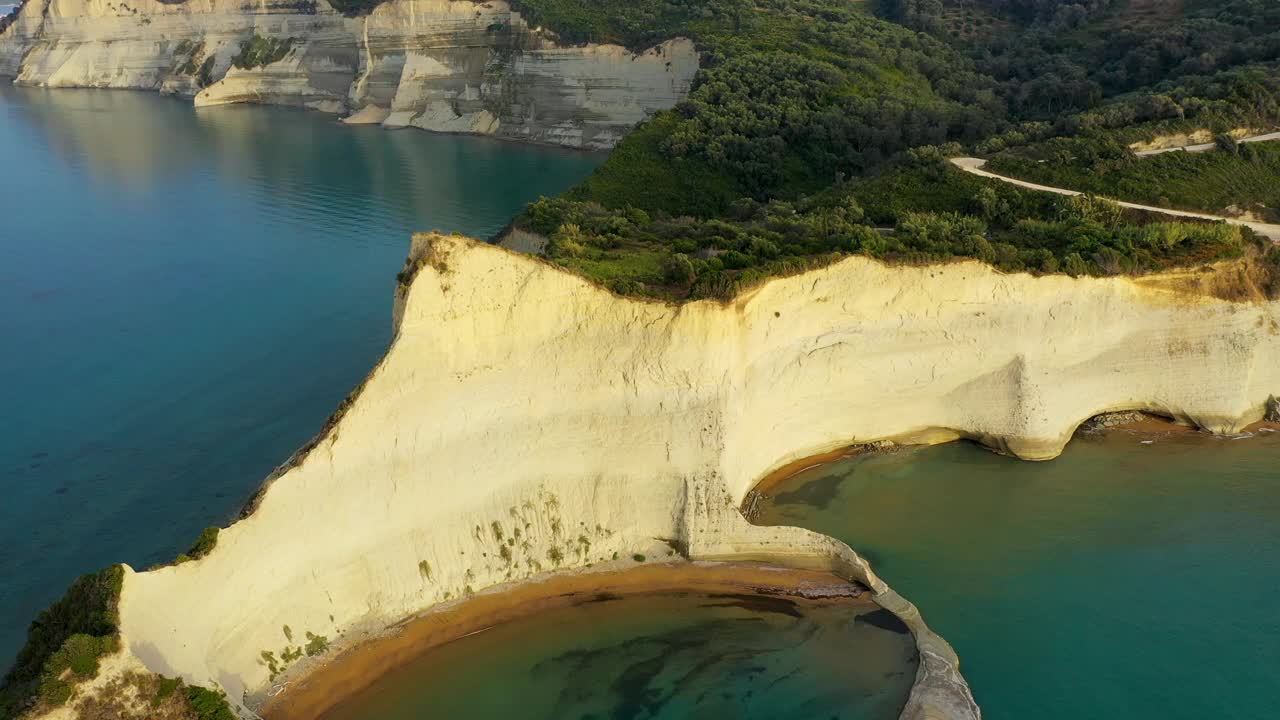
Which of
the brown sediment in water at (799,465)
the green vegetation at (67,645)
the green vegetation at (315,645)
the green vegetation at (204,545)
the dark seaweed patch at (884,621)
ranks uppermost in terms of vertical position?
the green vegetation at (204,545)

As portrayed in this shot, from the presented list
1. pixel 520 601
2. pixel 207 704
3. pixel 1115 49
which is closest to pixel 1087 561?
pixel 520 601

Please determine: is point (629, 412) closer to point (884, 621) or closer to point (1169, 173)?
point (884, 621)

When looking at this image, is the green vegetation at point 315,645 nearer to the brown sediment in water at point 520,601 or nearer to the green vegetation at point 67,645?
the brown sediment in water at point 520,601

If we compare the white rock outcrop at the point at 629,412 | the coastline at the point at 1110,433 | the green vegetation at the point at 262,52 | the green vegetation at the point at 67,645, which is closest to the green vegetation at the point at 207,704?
the white rock outcrop at the point at 629,412

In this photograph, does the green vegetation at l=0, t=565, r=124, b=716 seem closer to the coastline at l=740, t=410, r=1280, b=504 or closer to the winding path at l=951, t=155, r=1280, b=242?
the coastline at l=740, t=410, r=1280, b=504

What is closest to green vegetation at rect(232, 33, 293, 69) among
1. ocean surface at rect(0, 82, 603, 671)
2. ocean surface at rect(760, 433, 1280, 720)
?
ocean surface at rect(0, 82, 603, 671)

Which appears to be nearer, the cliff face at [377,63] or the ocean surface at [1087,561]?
the ocean surface at [1087,561]
